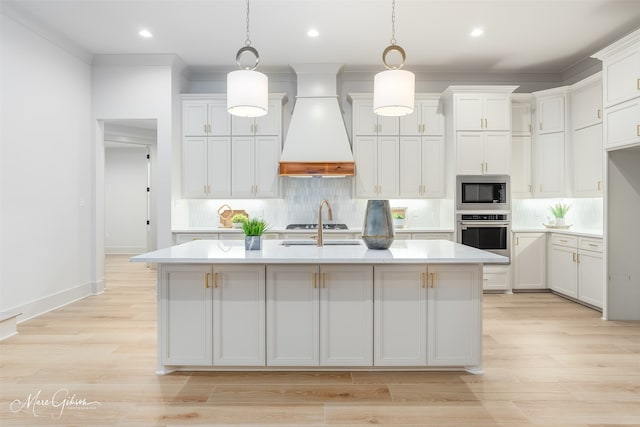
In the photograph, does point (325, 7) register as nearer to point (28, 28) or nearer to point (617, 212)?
point (28, 28)

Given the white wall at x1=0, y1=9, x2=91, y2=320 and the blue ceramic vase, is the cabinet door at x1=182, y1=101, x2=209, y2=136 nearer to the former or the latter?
the white wall at x1=0, y1=9, x2=91, y2=320

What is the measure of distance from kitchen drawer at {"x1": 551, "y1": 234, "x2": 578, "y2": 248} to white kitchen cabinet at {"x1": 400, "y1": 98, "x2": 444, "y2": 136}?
81.7 inches

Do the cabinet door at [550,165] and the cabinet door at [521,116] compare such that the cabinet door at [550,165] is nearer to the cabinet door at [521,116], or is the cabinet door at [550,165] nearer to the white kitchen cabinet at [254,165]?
the cabinet door at [521,116]

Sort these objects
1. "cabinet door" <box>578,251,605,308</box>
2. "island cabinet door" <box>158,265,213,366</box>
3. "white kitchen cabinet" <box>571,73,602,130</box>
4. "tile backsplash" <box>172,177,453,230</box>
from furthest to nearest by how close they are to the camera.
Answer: "tile backsplash" <box>172,177,453,230</box>
"white kitchen cabinet" <box>571,73,602,130</box>
"cabinet door" <box>578,251,605,308</box>
"island cabinet door" <box>158,265,213,366</box>

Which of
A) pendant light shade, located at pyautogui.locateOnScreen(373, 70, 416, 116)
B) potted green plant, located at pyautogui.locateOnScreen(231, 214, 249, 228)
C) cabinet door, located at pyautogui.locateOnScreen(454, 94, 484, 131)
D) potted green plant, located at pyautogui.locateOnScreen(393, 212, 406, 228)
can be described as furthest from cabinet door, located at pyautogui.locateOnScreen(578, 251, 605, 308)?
potted green plant, located at pyautogui.locateOnScreen(231, 214, 249, 228)

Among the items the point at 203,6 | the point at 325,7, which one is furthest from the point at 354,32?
the point at 203,6

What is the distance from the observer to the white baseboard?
13.4 ft

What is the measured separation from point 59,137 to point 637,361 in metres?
6.13

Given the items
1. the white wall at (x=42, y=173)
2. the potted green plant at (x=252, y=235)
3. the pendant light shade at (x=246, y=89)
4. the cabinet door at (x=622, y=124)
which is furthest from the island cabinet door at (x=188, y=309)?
the cabinet door at (x=622, y=124)

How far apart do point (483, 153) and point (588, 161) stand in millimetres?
1268

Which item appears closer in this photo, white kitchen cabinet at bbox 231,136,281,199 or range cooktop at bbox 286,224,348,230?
range cooktop at bbox 286,224,348,230

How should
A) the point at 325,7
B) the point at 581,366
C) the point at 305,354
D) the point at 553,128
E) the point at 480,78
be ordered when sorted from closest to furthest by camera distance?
the point at 305,354, the point at 581,366, the point at 325,7, the point at 553,128, the point at 480,78

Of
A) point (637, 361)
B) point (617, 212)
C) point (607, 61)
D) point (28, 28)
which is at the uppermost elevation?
point (28, 28)

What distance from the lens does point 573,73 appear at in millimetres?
5676
